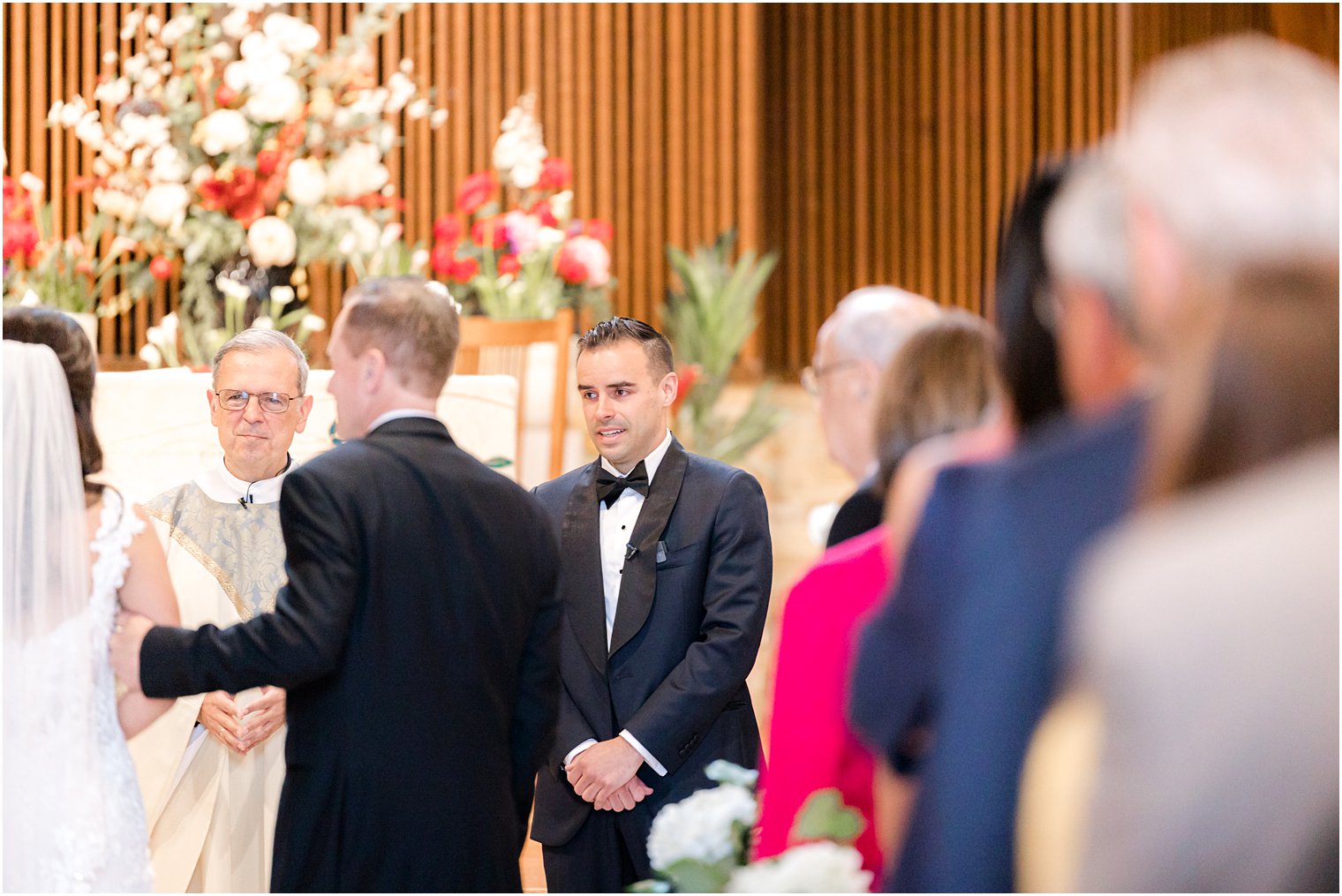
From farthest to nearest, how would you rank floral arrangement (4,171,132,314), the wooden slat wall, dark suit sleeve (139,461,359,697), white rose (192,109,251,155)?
the wooden slat wall, floral arrangement (4,171,132,314), white rose (192,109,251,155), dark suit sleeve (139,461,359,697)

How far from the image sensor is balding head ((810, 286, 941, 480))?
6.48 feet

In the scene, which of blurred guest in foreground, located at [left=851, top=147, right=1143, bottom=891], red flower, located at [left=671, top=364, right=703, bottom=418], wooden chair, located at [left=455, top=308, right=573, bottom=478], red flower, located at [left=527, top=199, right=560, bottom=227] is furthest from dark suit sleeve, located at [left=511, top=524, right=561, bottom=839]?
red flower, located at [left=671, top=364, right=703, bottom=418]

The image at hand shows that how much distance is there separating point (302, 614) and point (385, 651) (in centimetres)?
14

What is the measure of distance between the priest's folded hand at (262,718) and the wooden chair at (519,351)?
150cm

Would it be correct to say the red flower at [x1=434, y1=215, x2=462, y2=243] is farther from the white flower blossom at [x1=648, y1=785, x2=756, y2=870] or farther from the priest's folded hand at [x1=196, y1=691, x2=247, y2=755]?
the white flower blossom at [x1=648, y1=785, x2=756, y2=870]

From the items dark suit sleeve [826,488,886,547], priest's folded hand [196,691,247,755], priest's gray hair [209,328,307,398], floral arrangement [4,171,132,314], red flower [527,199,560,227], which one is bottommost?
priest's folded hand [196,691,247,755]

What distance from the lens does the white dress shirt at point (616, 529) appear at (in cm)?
296

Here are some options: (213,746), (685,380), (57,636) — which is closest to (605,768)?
(213,746)

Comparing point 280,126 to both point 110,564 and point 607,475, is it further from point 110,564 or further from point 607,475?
point 110,564

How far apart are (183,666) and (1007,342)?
1.37 meters

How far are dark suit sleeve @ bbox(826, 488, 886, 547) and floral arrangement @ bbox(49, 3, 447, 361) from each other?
2346mm

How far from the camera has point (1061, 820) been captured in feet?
4.76

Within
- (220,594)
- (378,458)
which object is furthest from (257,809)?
(378,458)

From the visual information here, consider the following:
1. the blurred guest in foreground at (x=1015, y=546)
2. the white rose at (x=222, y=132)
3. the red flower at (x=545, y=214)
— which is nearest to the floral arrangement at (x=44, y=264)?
the white rose at (x=222, y=132)
